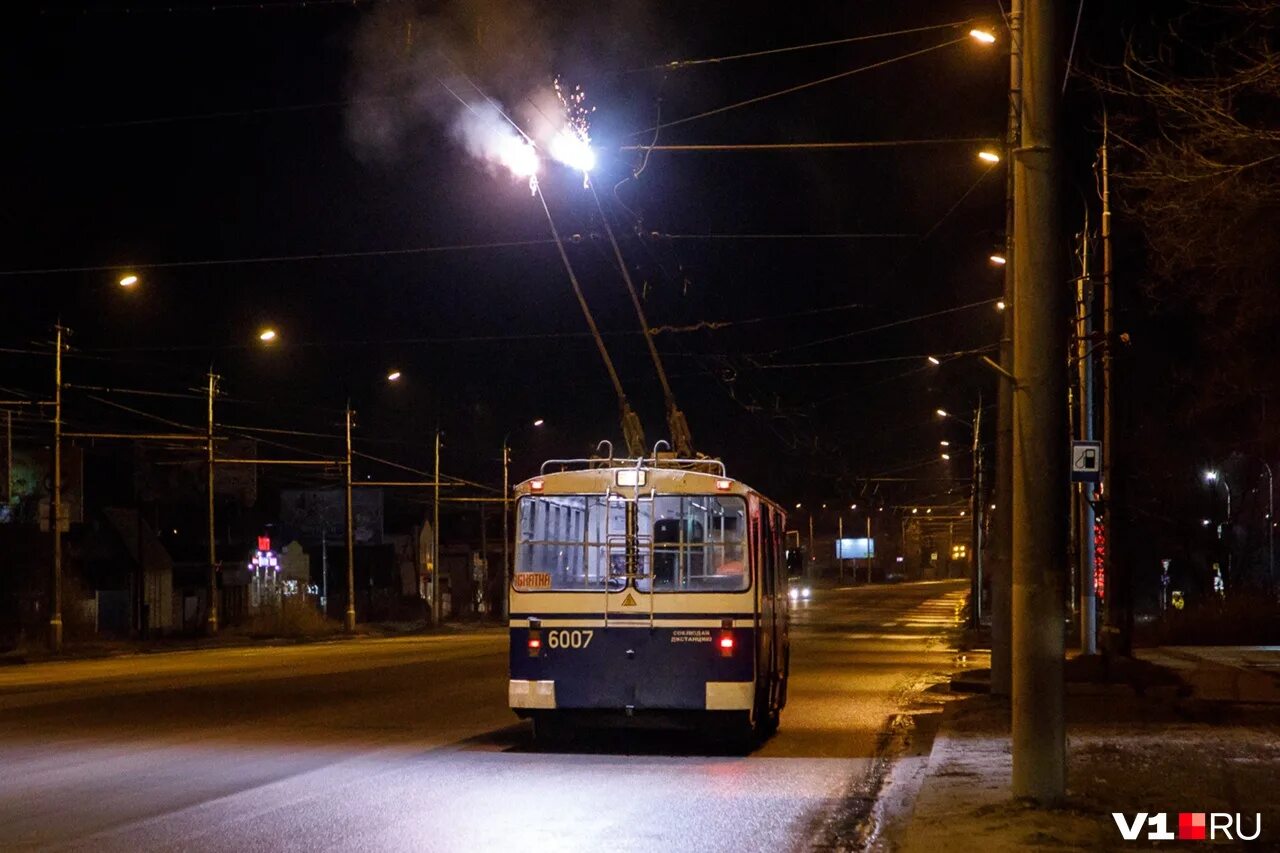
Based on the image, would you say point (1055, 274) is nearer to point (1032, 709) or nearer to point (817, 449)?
point (1032, 709)

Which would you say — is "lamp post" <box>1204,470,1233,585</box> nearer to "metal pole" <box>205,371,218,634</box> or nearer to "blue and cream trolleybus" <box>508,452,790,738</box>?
"metal pole" <box>205,371,218,634</box>

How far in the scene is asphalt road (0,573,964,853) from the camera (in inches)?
403

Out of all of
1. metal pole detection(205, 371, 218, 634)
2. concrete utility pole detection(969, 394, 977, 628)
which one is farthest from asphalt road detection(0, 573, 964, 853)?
metal pole detection(205, 371, 218, 634)

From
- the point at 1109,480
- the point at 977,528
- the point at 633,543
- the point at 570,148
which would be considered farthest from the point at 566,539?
the point at 977,528

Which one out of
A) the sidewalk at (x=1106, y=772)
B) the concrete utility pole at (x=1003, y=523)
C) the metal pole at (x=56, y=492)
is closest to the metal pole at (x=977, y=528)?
the concrete utility pole at (x=1003, y=523)

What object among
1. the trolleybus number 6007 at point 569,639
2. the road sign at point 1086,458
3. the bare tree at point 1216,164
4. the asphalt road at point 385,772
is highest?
the bare tree at point 1216,164

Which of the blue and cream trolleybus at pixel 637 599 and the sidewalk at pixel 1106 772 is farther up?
the blue and cream trolleybus at pixel 637 599

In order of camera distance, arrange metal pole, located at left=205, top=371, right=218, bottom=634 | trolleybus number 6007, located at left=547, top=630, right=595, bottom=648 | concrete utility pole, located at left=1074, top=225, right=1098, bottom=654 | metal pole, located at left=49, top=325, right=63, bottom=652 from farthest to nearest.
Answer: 1. metal pole, located at left=205, top=371, right=218, bottom=634
2. metal pole, located at left=49, top=325, right=63, bottom=652
3. concrete utility pole, located at left=1074, top=225, right=1098, bottom=654
4. trolleybus number 6007, located at left=547, top=630, right=595, bottom=648

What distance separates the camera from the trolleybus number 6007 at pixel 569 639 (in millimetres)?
14883

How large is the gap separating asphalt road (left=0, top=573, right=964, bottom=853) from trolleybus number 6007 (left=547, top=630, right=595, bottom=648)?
1080 millimetres

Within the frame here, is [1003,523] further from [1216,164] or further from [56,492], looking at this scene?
[56,492]

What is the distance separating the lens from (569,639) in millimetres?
14930

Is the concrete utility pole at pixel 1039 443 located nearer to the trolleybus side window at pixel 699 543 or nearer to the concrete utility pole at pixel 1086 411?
the trolleybus side window at pixel 699 543

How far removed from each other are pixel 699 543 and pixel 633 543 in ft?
2.13
